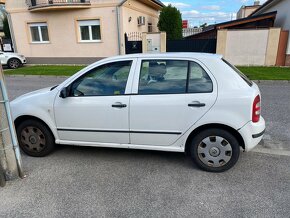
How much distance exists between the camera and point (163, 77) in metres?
3.15

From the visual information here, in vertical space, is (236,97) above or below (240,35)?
below

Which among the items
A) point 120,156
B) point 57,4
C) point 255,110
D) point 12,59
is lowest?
point 120,156

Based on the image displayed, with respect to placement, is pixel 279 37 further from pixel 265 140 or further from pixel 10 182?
pixel 10 182

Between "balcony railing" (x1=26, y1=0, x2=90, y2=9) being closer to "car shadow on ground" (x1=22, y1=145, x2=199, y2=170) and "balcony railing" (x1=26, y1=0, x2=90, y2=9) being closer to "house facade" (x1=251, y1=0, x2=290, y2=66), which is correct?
"house facade" (x1=251, y1=0, x2=290, y2=66)

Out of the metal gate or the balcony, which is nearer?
the metal gate

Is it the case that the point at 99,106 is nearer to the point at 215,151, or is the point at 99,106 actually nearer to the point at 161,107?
the point at 161,107

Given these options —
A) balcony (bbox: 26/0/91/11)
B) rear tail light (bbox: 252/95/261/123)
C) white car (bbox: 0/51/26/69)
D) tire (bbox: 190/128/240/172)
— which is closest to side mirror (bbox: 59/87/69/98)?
tire (bbox: 190/128/240/172)

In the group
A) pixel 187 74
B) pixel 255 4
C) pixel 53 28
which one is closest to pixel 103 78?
pixel 187 74

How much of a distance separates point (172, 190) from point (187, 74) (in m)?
1.47

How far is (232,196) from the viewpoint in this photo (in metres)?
2.67

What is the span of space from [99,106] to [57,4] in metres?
14.1

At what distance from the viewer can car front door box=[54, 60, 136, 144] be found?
3.20 m

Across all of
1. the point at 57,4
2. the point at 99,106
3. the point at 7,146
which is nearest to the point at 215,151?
the point at 99,106

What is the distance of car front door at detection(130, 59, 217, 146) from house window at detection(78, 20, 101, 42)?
13.4m
